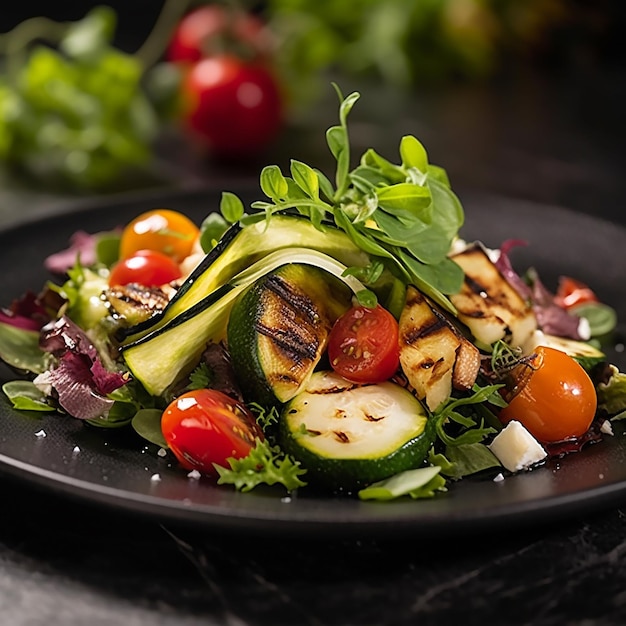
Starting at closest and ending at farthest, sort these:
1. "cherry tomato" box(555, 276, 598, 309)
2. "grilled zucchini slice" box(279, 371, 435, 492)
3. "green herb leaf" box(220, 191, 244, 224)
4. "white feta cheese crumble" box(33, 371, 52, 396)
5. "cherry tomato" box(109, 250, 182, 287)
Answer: "grilled zucchini slice" box(279, 371, 435, 492)
"white feta cheese crumble" box(33, 371, 52, 396)
"green herb leaf" box(220, 191, 244, 224)
"cherry tomato" box(109, 250, 182, 287)
"cherry tomato" box(555, 276, 598, 309)

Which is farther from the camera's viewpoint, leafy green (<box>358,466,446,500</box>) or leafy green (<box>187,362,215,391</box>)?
leafy green (<box>187,362,215,391</box>)

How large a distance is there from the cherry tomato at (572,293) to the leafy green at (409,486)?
131 centimetres

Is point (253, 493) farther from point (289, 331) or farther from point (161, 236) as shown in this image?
point (161, 236)

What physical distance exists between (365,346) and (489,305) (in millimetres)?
499

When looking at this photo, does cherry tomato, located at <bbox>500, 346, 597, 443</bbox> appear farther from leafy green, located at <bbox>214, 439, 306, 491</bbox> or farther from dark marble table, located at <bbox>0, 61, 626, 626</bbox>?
leafy green, located at <bbox>214, 439, 306, 491</bbox>

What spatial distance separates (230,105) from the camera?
6.01 meters

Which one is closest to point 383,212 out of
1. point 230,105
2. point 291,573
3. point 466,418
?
point 466,418

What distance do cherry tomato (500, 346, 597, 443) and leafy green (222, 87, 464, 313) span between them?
0.29m

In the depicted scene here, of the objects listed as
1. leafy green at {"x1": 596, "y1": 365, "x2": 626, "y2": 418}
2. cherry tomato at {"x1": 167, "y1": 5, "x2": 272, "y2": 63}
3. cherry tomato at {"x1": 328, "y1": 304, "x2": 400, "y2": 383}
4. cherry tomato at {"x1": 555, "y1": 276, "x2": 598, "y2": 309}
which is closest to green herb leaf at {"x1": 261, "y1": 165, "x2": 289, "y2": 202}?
cherry tomato at {"x1": 328, "y1": 304, "x2": 400, "y2": 383}

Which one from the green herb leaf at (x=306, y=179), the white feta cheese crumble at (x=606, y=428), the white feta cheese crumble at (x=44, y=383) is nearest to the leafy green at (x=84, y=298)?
the white feta cheese crumble at (x=44, y=383)

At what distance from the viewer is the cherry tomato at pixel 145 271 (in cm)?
342

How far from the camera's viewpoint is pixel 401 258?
3037 millimetres

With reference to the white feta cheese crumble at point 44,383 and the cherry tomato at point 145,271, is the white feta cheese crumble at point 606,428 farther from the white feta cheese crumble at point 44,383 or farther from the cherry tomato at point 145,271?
the white feta cheese crumble at point 44,383

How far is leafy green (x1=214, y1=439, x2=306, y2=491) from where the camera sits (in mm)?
2607
